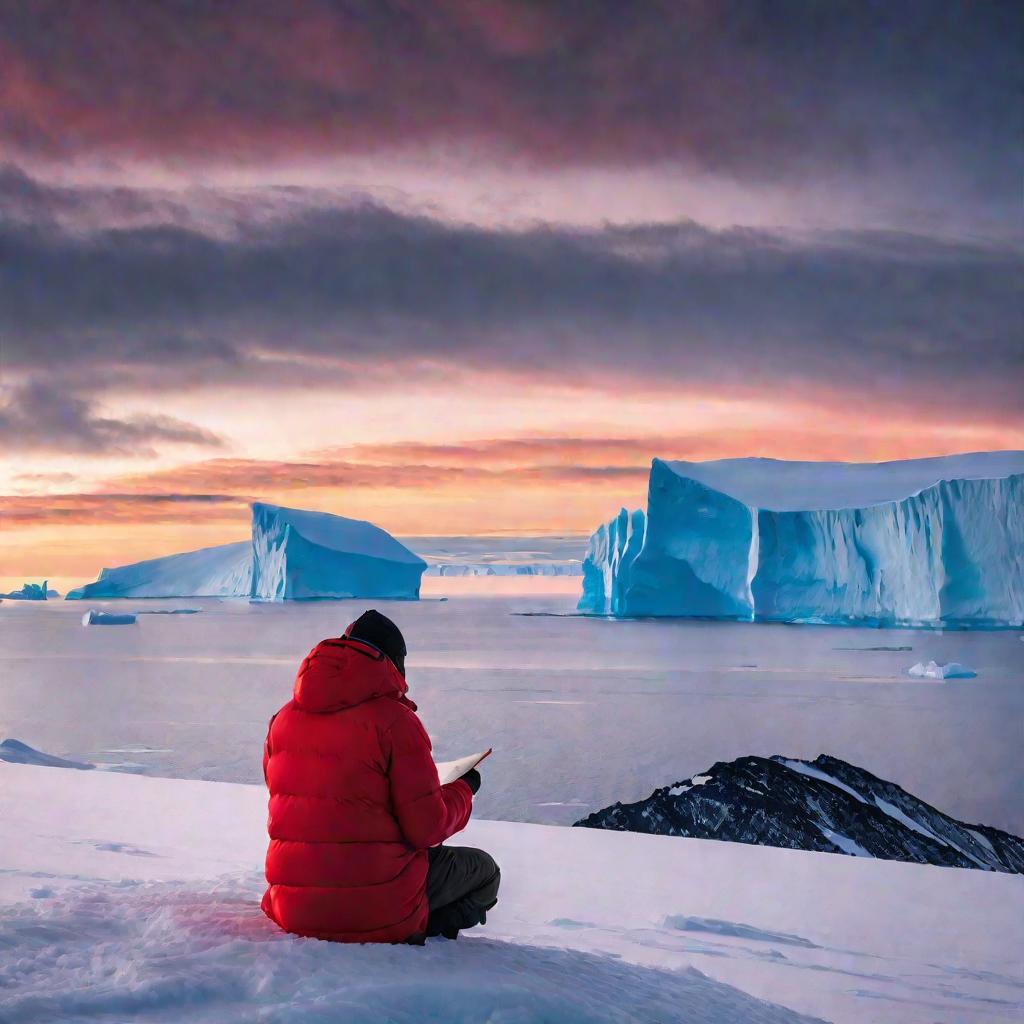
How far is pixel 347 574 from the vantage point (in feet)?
39.5

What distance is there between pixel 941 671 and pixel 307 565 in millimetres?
6717

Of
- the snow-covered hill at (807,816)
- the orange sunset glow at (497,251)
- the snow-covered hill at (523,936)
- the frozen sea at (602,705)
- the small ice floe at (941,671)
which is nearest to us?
the snow-covered hill at (523,936)

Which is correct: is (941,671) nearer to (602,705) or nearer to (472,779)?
(602,705)

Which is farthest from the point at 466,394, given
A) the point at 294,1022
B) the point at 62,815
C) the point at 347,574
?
the point at 347,574

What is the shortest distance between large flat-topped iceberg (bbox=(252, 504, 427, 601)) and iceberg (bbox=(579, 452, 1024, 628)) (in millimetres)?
2344

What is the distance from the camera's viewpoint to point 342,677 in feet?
4.09

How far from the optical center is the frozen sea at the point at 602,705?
5.76 m

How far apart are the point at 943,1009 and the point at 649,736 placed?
205 inches

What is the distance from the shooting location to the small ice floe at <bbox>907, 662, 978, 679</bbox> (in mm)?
7102

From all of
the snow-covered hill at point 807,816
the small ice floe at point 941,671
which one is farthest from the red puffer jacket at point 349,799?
the small ice floe at point 941,671

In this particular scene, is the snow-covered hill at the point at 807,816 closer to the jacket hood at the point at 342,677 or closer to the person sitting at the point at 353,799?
the person sitting at the point at 353,799

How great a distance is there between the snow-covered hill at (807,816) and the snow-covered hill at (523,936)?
897 millimetres

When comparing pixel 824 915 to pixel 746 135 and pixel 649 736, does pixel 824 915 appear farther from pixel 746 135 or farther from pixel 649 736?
pixel 649 736

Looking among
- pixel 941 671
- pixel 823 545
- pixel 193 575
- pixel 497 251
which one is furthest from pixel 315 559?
pixel 497 251
